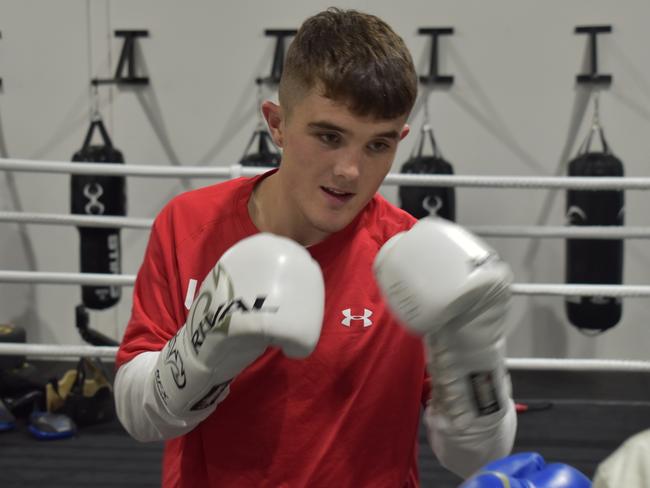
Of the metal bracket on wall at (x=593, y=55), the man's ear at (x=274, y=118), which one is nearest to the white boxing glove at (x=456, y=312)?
the man's ear at (x=274, y=118)

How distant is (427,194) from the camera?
304cm

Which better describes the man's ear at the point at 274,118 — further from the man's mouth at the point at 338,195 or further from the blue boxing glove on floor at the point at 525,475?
the blue boxing glove on floor at the point at 525,475

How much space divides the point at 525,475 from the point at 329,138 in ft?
1.45

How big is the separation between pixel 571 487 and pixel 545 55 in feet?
9.40

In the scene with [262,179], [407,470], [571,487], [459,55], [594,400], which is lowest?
[594,400]

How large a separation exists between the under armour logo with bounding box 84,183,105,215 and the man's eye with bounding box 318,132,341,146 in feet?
7.42

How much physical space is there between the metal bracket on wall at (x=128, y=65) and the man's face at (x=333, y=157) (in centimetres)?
256

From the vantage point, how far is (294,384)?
1.08 metres

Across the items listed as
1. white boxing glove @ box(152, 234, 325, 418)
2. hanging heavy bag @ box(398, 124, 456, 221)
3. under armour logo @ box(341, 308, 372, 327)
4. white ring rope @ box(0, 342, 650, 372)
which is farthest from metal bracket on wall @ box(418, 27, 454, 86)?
white boxing glove @ box(152, 234, 325, 418)

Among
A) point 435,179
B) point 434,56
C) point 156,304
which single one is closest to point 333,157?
point 156,304

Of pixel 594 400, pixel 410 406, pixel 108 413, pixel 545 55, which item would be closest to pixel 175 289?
pixel 410 406

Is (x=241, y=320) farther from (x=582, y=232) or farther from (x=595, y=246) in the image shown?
(x=595, y=246)

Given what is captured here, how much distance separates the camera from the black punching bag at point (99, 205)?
122 inches

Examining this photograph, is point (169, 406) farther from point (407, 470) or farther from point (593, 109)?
point (593, 109)
